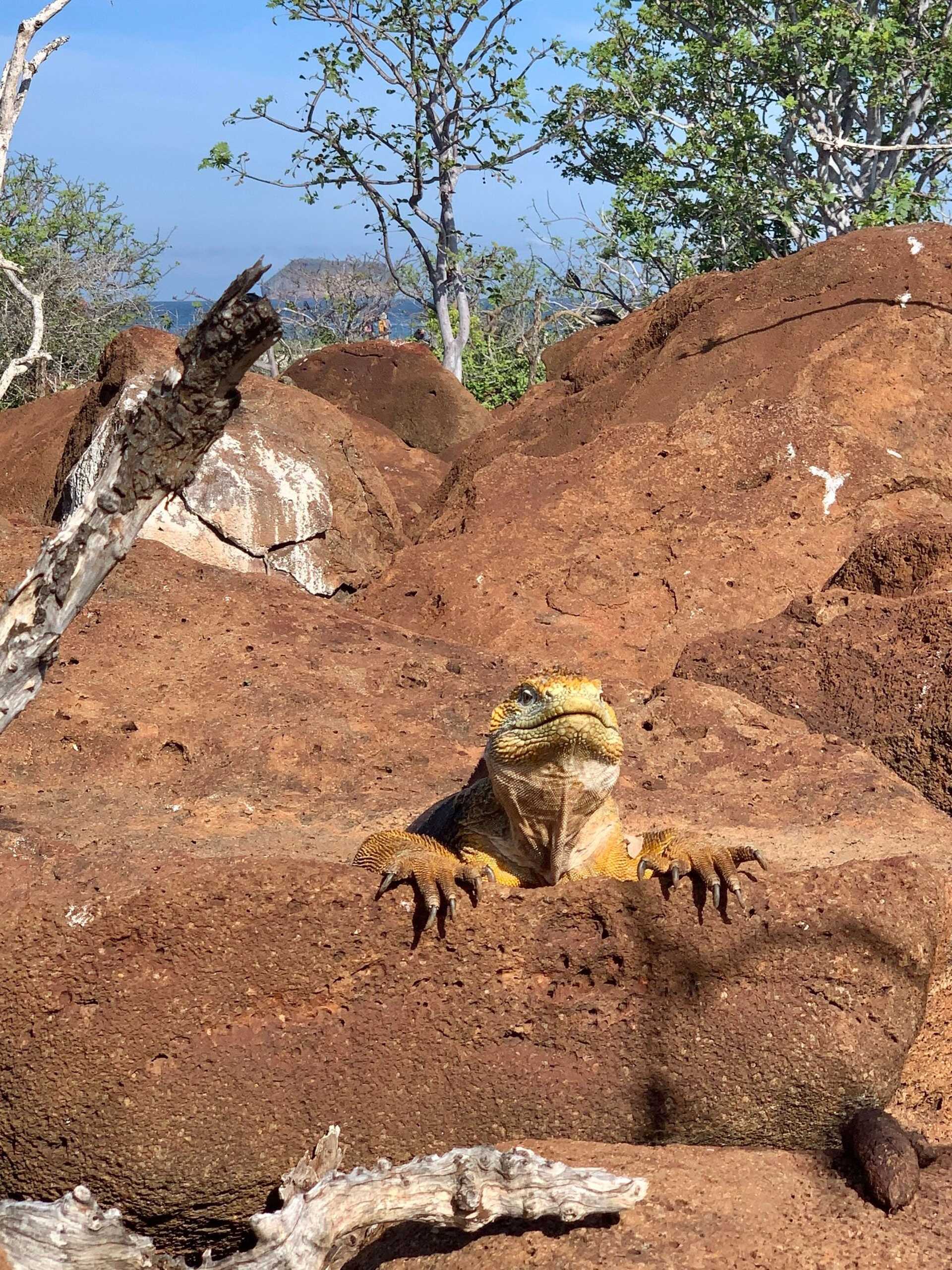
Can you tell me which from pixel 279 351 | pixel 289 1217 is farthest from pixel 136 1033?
pixel 279 351

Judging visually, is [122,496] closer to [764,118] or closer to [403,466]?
[403,466]

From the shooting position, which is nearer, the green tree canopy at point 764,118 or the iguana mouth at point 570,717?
the iguana mouth at point 570,717

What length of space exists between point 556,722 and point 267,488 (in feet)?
21.7

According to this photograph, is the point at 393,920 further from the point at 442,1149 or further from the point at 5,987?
the point at 5,987

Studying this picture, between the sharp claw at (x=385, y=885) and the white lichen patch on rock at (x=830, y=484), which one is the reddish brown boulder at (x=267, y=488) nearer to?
the white lichen patch on rock at (x=830, y=484)

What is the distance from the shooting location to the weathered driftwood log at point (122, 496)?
3.03 meters

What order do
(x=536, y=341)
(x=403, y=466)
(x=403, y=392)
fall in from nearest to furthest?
(x=403, y=466) → (x=403, y=392) → (x=536, y=341)

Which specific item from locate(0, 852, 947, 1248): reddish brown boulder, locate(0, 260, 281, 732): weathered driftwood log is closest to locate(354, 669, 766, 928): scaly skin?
locate(0, 852, 947, 1248): reddish brown boulder

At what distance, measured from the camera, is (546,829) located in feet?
13.3

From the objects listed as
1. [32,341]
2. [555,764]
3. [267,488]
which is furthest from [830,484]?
[32,341]

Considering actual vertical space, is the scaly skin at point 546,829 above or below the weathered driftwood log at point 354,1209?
above

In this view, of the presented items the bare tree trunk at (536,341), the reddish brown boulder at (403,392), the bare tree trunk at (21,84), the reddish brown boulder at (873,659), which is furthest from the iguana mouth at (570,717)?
the bare tree trunk at (536,341)

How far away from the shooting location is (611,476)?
9.17 m

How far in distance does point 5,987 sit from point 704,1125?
2293mm
